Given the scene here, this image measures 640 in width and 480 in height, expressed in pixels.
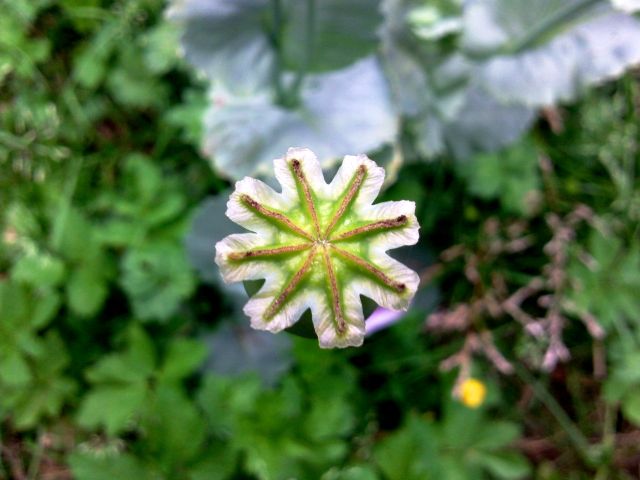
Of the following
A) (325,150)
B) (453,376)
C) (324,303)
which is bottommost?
(453,376)

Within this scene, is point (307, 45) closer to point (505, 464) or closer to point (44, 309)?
point (44, 309)

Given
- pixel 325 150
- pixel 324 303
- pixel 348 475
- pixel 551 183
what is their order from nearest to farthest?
pixel 324 303
pixel 348 475
pixel 325 150
pixel 551 183

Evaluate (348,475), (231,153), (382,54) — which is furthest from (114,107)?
(348,475)

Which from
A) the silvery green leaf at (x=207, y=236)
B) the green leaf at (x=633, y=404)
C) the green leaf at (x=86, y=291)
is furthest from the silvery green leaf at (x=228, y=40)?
the green leaf at (x=633, y=404)

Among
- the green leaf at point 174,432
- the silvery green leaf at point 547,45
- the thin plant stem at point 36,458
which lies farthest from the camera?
the thin plant stem at point 36,458

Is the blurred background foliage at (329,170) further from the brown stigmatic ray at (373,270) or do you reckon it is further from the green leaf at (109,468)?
the brown stigmatic ray at (373,270)

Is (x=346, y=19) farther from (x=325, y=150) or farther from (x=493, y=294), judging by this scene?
(x=493, y=294)
